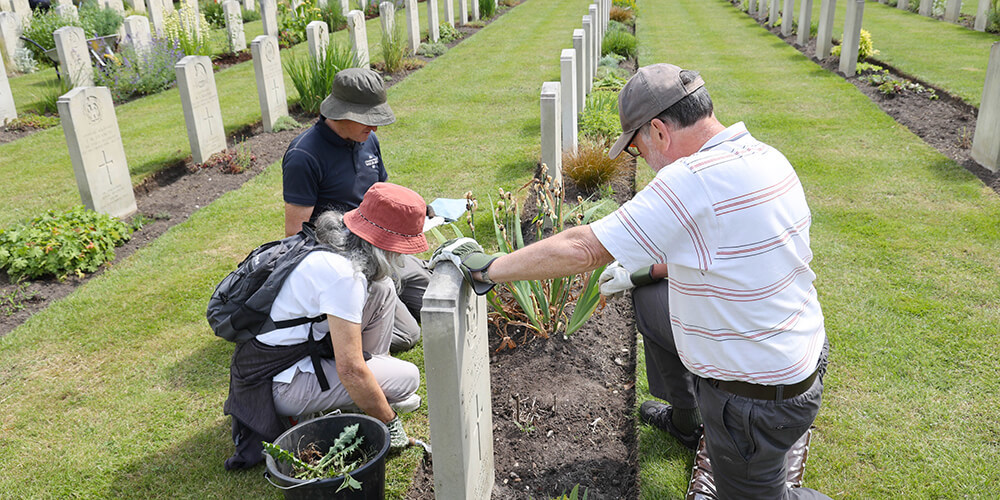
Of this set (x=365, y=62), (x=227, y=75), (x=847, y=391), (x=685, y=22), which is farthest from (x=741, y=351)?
(x=685, y=22)

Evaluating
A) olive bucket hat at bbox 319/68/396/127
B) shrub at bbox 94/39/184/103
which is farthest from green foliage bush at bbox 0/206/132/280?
shrub at bbox 94/39/184/103

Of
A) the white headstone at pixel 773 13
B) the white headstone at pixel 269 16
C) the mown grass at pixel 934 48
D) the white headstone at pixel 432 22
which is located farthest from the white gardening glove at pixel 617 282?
the white headstone at pixel 773 13

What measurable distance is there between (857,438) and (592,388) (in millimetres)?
1275

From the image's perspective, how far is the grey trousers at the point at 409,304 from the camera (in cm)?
407

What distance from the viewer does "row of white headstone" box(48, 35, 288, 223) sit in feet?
19.3

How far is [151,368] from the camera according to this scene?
4.08m

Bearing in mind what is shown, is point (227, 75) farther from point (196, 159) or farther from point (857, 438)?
point (857, 438)

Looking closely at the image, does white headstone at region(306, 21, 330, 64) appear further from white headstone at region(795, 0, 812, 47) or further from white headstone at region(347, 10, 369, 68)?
white headstone at region(795, 0, 812, 47)

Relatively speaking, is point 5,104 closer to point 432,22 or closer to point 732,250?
point 432,22

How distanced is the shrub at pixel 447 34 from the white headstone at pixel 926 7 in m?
11.2

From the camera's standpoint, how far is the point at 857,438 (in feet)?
10.9

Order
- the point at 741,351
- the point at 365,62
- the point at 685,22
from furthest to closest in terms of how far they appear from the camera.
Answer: the point at 685,22, the point at 365,62, the point at 741,351

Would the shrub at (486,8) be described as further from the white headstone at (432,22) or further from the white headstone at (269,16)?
the white headstone at (269,16)

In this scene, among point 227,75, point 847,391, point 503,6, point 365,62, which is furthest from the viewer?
point 503,6
